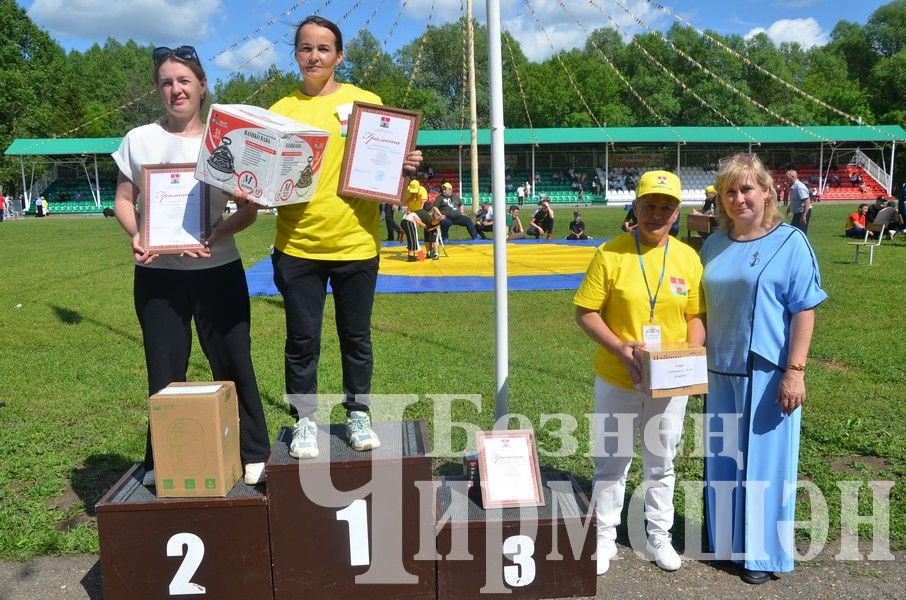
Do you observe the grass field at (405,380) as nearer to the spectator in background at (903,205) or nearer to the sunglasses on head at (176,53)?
the sunglasses on head at (176,53)

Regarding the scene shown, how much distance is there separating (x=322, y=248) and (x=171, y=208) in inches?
24.7

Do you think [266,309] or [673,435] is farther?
[266,309]

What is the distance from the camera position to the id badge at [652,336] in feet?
9.55

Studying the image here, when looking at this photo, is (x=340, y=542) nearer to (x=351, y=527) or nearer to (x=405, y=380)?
(x=351, y=527)

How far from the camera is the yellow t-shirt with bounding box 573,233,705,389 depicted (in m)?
2.92

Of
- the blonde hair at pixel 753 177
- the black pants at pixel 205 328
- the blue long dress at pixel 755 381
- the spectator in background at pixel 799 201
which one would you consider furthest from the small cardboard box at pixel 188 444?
the spectator in background at pixel 799 201

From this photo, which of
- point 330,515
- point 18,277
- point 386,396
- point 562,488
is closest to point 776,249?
point 562,488

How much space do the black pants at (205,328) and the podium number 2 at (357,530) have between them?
525mm

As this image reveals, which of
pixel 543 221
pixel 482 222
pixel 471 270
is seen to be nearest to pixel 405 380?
pixel 471 270

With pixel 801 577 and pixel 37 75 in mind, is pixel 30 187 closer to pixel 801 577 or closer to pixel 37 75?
pixel 37 75

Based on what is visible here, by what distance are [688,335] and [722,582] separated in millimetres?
1068

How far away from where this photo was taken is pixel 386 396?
5.52 metres

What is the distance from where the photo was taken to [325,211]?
3006 mm

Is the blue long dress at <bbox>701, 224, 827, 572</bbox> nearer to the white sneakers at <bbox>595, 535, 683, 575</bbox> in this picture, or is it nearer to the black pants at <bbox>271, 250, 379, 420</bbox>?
the white sneakers at <bbox>595, 535, 683, 575</bbox>
